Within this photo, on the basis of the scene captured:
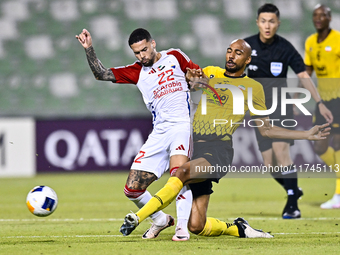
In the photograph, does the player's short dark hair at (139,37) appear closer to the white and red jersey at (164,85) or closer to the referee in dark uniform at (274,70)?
the white and red jersey at (164,85)

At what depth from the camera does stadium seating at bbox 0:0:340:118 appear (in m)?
12.6

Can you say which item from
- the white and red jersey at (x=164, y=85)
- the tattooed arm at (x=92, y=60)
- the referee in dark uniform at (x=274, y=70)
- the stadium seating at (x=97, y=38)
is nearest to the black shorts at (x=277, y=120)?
the referee in dark uniform at (x=274, y=70)

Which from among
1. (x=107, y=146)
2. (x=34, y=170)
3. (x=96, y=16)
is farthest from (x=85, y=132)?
(x=96, y=16)

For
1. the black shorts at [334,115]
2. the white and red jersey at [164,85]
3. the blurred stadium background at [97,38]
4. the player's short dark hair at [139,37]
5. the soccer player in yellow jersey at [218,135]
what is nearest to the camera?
the soccer player in yellow jersey at [218,135]

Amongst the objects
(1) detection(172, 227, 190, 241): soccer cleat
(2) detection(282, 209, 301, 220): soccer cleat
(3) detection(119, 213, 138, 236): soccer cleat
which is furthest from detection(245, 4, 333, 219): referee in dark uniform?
(3) detection(119, 213, 138, 236): soccer cleat

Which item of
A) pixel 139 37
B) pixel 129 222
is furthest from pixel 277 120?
pixel 129 222

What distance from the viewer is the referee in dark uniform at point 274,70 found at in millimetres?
6141

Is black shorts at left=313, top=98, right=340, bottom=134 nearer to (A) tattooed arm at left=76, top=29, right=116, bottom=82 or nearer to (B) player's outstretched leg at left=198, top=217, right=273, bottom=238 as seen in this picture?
(B) player's outstretched leg at left=198, top=217, right=273, bottom=238

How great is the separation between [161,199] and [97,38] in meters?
9.50

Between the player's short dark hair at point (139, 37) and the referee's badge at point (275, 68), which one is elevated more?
the player's short dark hair at point (139, 37)

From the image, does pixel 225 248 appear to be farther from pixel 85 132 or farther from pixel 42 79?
pixel 42 79

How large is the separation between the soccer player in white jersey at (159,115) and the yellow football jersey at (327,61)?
2.87m

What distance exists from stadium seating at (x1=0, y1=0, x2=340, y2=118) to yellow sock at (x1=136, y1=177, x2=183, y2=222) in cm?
818

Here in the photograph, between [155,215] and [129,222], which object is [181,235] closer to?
[155,215]
